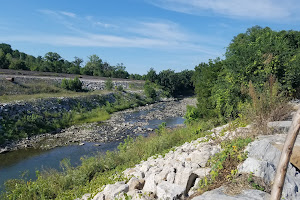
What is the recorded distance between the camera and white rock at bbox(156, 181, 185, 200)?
4.61 meters

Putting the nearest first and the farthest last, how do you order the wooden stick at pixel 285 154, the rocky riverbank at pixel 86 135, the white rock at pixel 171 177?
the wooden stick at pixel 285 154 < the white rock at pixel 171 177 < the rocky riverbank at pixel 86 135

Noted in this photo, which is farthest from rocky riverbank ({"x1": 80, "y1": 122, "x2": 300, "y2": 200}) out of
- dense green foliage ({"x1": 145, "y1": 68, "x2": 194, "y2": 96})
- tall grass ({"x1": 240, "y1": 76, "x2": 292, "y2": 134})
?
dense green foliage ({"x1": 145, "y1": 68, "x2": 194, "y2": 96})

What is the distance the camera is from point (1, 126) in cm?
1820

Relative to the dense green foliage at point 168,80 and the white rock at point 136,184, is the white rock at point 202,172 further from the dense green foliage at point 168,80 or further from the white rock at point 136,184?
the dense green foliage at point 168,80

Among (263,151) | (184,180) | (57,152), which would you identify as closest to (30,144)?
(57,152)

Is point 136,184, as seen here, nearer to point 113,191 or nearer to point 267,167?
point 113,191

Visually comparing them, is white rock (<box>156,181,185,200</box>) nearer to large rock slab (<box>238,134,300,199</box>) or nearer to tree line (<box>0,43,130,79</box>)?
large rock slab (<box>238,134,300,199</box>)

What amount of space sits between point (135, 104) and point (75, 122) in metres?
14.7

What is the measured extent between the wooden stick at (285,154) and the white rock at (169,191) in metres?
2.68

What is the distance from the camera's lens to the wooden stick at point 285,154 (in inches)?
82.0

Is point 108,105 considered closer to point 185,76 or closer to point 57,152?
point 57,152

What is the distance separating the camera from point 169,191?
4.72m

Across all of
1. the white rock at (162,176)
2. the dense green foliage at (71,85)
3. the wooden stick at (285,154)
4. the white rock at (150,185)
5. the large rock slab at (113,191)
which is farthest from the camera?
the dense green foliage at (71,85)

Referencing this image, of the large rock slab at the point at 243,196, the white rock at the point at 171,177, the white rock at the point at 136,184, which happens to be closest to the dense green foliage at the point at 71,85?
the white rock at the point at 136,184
